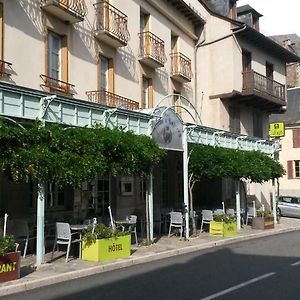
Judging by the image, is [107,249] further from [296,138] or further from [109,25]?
[296,138]

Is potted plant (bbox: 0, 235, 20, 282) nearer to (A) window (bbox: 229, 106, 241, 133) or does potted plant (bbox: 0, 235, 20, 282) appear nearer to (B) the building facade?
(B) the building facade

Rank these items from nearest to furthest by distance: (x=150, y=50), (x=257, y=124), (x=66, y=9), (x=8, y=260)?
(x=8, y=260) < (x=66, y=9) < (x=150, y=50) < (x=257, y=124)

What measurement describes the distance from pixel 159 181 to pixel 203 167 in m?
4.02

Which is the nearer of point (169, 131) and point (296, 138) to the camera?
point (169, 131)

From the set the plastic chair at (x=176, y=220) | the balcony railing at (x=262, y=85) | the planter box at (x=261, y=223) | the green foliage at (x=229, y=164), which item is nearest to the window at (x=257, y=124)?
the balcony railing at (x=262, y=85)

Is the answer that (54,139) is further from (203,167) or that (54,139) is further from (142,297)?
(203,167)

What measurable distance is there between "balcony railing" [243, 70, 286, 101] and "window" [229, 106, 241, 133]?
1413 millimetres

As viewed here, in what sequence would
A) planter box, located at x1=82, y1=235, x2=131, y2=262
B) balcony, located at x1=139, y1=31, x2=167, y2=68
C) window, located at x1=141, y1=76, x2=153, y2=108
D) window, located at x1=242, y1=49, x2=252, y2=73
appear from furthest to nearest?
window, located at x1=242, y1=49, x2=252, y2=73 → window, located at x1=141, y1=76, x2=153, y2=108 → balcony, located at x1=139, y1=31, x2=167, y2=68 → planter box, located at x1=82, y1=235, x2=131, y2=262

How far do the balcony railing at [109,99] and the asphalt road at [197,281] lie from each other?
624 cm

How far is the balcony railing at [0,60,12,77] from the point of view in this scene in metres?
12.7

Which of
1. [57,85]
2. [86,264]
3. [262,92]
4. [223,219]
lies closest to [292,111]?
[262,92]

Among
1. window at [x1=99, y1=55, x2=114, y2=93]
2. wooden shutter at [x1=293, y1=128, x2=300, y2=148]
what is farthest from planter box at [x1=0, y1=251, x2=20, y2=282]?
wooden shutter at [x1=293, y1=128, x2=300, y2=148]

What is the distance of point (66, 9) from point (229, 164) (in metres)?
8.09

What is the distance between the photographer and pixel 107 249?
11695mm
